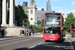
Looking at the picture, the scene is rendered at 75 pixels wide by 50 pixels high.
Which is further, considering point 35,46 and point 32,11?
point 32,11

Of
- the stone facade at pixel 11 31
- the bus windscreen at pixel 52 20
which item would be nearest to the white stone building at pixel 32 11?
the stone facade at pixel 11 31

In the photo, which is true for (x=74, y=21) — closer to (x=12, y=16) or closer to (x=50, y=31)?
(x=12, y=16)

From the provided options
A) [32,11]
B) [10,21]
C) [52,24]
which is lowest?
[52,24]

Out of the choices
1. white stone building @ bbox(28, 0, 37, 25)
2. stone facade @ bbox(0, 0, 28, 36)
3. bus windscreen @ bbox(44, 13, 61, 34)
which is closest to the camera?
bus windscreen @ bbox(44, 13, 61, 34)

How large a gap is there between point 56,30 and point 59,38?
1088 mm

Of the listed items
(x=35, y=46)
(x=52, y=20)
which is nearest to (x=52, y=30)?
(x=52, y=20)

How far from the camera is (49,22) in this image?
23500 mm

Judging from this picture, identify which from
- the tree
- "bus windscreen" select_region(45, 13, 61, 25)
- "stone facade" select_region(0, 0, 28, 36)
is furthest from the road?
the tree

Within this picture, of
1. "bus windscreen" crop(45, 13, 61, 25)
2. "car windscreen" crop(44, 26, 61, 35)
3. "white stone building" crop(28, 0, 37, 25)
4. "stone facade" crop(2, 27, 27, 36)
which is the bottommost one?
"stone facade" crop(2, 27, 27, 36)

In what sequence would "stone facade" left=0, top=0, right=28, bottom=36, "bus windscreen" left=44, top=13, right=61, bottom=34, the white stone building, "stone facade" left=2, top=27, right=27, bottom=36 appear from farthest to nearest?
1. the white stone building
2. "stone facade" left=2, top=27, right=27, bottom=36
3. "stone facade" left=0, top=0, right=28, bottom=36
4. "bus windscreen" left=44, top=13, right=61, bottom=34

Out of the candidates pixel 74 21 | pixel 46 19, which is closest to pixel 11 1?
pixel 46 19

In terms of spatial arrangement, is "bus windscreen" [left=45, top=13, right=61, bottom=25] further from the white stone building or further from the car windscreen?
the white stone building

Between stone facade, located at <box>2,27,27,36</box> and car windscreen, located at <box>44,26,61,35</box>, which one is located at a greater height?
car windscreen, located at <box>44,26,61,35</box>

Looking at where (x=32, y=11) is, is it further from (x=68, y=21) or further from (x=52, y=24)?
(x=52, y=24)
